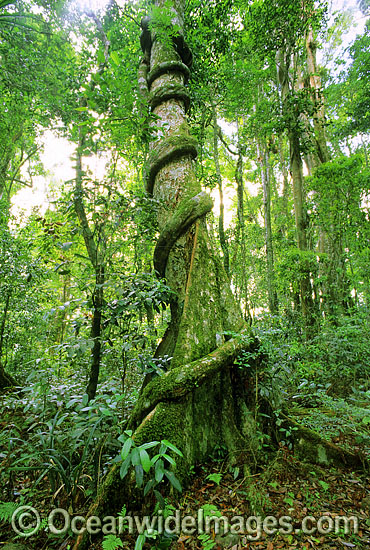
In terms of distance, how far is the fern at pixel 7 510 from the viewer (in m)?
1.56

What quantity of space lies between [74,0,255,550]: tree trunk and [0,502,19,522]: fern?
1.71 ft

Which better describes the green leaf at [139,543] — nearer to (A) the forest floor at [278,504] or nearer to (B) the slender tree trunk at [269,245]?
(A) the forest floor at [278,504]

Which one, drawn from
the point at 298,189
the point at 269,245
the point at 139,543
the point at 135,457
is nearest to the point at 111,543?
the point at 139,543

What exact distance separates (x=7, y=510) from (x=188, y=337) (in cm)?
151

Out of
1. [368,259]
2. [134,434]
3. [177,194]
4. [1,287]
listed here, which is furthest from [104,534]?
[368,259]

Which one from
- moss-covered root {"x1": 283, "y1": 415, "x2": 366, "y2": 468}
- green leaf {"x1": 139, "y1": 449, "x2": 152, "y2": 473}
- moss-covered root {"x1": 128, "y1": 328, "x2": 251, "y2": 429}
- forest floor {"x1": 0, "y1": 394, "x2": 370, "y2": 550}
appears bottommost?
forest floor {"x1": 0, "y1": 394, "x2": 370, "y2": 550}

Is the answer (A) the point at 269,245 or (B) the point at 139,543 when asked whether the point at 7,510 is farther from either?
(A) the point at 269,245

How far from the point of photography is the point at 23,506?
1.61m

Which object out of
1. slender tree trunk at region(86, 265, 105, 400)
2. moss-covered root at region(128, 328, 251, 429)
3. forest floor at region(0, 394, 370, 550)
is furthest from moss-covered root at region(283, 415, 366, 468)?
slender tree trunk at region(86, 265, 105, 400)

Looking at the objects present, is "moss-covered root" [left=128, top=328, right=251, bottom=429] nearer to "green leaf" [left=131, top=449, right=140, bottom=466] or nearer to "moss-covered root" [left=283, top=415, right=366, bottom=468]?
"green leaf" [left=131, top=449, right=140, bottom=466]

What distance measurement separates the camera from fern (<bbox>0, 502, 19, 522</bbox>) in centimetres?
156

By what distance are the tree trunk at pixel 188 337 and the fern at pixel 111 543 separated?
0.53 feet

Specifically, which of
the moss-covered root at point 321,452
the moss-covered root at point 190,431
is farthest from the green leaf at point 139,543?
the moss-covered root at point 321,452

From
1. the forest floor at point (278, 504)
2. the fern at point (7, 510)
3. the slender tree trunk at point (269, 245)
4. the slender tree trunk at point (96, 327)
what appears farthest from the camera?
the slender tree trunk at point (269, 245)
